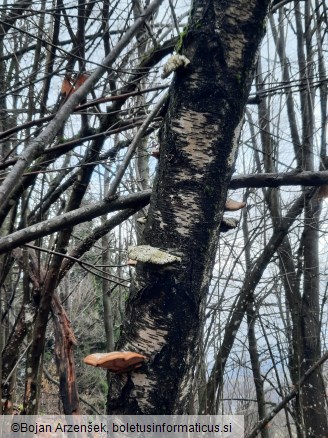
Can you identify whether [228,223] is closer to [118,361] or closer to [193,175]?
[193,175]

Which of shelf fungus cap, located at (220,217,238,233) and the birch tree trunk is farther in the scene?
shelf fungus cap, located at (220,217,238,233)

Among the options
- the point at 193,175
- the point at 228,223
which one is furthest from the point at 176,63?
the point at 228,223

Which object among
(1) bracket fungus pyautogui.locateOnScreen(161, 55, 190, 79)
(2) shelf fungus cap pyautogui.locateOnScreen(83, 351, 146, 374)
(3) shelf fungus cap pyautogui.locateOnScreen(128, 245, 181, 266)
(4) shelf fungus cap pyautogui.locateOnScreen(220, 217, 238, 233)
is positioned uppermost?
(1) bracket fungus pyautogui.locateOnScreen(161, 55, 190, 79)

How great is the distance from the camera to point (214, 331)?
14.0ft

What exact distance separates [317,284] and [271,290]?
1.50 ft

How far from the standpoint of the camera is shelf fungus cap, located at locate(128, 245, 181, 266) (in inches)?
47.6

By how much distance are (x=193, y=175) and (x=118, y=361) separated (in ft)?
1.85

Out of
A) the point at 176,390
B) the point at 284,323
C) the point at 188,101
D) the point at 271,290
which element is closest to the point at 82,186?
the point at 188,101

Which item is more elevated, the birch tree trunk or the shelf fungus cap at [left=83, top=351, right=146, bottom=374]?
the birch tree trunk

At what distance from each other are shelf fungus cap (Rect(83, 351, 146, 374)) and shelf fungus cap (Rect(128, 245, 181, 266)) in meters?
0.25

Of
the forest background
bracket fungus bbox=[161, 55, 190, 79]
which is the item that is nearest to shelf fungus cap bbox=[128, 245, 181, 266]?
the forest background

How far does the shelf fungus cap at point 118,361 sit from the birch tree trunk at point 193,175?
0.05 metres

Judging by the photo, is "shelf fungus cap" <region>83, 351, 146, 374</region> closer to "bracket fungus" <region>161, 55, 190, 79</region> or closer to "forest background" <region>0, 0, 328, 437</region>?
"forest background" <region>0, 0, 328, 437</region>

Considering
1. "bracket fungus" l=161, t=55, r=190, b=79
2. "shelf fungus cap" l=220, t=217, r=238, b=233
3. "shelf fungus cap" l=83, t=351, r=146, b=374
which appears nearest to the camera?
"shelf fungus cap" l=83, t=351, r=146, b=374
